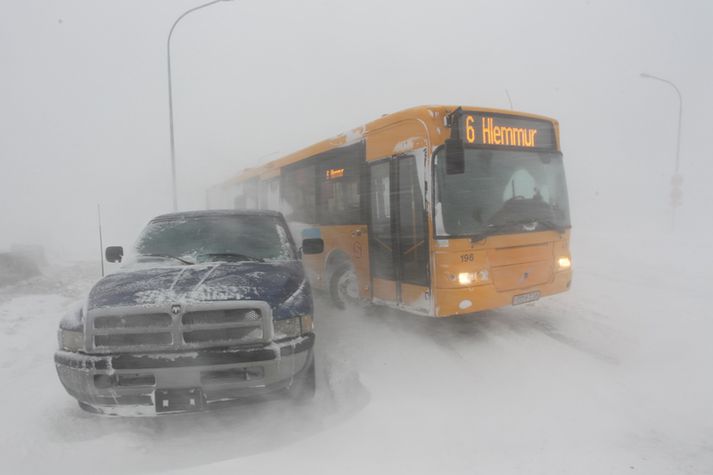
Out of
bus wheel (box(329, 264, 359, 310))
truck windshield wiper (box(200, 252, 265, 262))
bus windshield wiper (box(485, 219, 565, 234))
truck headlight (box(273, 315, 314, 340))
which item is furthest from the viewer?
bus wheel (box(329, 264, 359, 310))

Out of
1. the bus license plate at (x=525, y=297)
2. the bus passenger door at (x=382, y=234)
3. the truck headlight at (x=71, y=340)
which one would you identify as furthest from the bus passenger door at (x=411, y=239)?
the truck headlight at (x=71, y=340)

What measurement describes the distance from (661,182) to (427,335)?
5043 cm

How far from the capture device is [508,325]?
21.9 feet

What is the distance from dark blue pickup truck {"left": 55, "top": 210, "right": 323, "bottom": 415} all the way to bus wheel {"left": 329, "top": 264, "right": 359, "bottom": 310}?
12.7 ft

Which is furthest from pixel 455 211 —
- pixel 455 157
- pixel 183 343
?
pixel 183 343

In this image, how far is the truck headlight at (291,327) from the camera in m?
3.85

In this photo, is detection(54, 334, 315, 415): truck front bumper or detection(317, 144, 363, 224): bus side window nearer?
detection(54, 334, 315, 415): truck front bumper

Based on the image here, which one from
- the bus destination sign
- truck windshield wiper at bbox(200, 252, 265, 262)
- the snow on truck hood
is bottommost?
the snow on truck hood

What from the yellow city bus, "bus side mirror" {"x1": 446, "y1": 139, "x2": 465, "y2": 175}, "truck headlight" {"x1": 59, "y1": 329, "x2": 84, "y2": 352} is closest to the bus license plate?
the yellow city bus

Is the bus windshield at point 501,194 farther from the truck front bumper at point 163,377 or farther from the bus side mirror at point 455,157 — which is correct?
the truck front bumper at point 163,377

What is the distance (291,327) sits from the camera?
3.92 metres

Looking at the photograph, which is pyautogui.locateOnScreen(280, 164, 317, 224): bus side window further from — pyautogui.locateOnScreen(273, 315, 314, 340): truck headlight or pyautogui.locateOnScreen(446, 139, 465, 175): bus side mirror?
pyautogui.locateOnScreen(273, 315, 314, 340): truck headlight

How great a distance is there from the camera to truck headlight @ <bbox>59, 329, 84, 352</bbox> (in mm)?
3727

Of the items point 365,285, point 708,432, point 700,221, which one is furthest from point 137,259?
point 700,221
